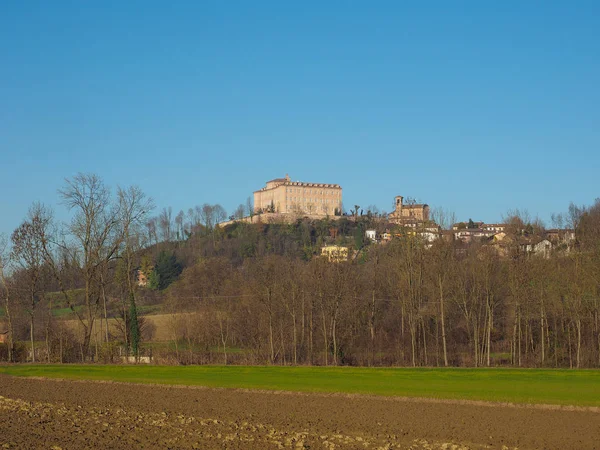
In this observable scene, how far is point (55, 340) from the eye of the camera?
5425 cm

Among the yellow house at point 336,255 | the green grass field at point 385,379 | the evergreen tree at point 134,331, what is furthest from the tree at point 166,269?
the green grass field at point 385,379

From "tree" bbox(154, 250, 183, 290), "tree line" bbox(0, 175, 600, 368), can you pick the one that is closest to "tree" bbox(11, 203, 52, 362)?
"tree line" bbox(0, 175, 600, 368)

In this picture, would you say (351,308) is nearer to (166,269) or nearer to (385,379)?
(385,379)

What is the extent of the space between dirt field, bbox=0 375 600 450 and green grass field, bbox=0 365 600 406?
172 centimetres

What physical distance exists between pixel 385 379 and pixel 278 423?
12.5 metres

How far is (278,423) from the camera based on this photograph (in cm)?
2162

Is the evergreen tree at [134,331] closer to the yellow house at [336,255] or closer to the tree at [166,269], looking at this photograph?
the yellow house at [336,255]

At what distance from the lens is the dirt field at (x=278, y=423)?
1822 centimetres

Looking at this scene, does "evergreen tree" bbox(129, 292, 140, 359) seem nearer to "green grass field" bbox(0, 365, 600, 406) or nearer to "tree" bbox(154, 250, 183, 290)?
"green grass field" bbox(0, 365, 600, 406)

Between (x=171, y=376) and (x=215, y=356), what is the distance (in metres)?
14.3

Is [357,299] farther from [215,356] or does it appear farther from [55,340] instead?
[55,340]

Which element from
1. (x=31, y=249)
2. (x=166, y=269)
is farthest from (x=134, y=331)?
(x=166, y=269)

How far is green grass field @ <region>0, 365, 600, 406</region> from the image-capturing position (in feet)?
87.7

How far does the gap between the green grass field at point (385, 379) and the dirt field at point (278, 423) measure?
172cm
